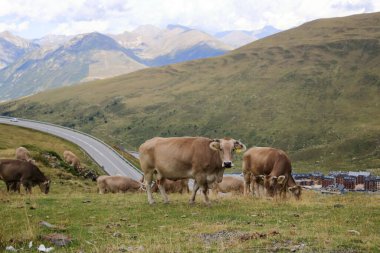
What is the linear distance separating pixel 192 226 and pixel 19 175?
18.1 metres

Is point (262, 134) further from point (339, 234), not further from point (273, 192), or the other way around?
point (339, 234)

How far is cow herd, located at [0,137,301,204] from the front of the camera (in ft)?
68.5

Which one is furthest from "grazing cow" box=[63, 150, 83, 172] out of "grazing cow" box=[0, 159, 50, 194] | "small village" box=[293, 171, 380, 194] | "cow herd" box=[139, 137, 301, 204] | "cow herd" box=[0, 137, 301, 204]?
"small village" box=[293, 171, 380, 194]

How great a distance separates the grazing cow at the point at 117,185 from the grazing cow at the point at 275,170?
1201 cm

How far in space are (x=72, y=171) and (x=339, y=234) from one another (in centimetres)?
4499

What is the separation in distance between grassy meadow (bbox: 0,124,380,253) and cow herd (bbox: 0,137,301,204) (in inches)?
57.2

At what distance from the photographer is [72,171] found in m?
54.9

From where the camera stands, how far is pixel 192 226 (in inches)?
621

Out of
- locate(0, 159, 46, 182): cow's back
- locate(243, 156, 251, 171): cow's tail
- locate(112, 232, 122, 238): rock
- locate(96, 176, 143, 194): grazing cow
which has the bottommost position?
locate(96, 176, 143, 194): grazing cow

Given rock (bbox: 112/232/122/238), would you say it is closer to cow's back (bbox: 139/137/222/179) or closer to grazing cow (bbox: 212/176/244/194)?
cow's back (bbox: 139/137/222/179)

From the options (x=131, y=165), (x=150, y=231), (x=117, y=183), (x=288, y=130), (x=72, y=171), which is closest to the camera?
(x=150, y=231)

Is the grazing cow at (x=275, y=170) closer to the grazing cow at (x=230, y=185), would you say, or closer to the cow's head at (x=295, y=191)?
the cow's head at (x=295, y=191)

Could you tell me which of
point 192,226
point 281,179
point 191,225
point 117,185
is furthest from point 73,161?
point 192,226

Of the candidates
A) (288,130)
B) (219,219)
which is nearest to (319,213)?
(219,219)
